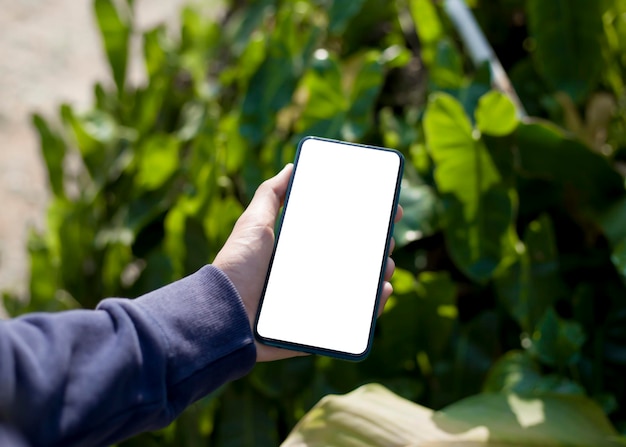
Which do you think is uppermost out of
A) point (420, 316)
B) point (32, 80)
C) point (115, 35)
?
point (115, 35)

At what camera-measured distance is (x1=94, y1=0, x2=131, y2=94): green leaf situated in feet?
6.77

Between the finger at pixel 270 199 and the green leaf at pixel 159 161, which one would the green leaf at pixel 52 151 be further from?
the finger at pixel 270 199

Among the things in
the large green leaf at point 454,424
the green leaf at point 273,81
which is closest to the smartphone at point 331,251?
the large green leaf at point 454,424

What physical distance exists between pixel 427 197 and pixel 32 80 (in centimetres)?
248

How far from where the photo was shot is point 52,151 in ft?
6.72

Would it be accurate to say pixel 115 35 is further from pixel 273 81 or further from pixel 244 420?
pixel 244 420

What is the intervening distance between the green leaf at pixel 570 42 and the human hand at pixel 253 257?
0.75 metres

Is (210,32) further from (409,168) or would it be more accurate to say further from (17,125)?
(17,125)

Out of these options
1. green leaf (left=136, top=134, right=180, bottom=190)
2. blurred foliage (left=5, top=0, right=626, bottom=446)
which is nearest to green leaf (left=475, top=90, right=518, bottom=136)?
blurred foliage (left=5, top=0, right=626, bottom=446)

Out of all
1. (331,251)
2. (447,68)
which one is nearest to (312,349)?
(331,251)

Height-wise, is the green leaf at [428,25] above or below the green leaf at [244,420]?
above

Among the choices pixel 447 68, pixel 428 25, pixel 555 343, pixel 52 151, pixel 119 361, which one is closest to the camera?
pixel 119 361

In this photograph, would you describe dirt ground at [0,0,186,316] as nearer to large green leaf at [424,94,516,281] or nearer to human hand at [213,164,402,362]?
large green leaf at [424,94,516,281]

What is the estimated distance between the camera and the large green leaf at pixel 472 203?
1342 mm
